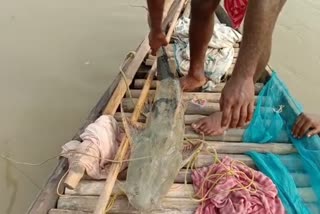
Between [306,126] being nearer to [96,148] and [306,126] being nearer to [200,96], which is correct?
[200,96]

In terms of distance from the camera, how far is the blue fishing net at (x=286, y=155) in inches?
83.8

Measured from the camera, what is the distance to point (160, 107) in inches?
92.7

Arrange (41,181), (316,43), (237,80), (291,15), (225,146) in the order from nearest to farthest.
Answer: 1. (237,80)
2. (225,146)
3. (41,181)
4. (316,43)
5. (291,15)

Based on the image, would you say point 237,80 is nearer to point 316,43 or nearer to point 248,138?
point 248,138

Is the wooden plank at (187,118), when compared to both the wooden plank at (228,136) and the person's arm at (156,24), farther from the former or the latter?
the person's arm at (156,24)

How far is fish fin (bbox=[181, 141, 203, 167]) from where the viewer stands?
2.28 metres

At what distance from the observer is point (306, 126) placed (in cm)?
247

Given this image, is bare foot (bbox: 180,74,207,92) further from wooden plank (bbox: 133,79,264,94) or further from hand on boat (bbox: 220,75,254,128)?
hand on boat (bbox: 220,75,254,128)

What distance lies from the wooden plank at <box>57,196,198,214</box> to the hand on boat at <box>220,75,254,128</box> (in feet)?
1.32

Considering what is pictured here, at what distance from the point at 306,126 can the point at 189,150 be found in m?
0.56

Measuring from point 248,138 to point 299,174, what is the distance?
327mm

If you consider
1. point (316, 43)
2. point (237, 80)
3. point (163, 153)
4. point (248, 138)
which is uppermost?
point (237, 80)

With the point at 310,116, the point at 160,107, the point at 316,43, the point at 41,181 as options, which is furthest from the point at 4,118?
the point at 316,43

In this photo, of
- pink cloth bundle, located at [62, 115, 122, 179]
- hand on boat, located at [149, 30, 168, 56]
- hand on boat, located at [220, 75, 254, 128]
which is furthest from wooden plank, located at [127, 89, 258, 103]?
hand on boat, located at [220, 75, 254, 128]
